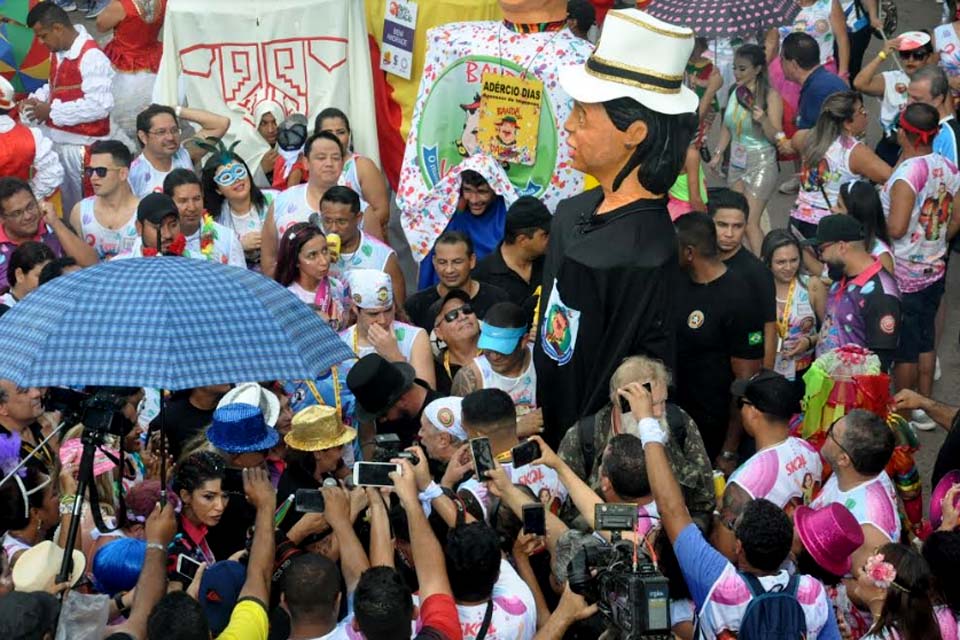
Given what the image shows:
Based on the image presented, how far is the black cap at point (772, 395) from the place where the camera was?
5.52 meters

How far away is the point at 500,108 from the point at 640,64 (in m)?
3.33

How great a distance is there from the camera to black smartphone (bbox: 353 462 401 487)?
4.53m

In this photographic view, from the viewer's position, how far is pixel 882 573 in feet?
14.1

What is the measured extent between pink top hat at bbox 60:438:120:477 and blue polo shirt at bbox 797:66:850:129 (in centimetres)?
571

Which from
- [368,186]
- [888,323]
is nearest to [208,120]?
[368,186]

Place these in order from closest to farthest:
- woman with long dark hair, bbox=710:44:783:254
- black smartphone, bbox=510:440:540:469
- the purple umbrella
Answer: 1. black smartphone, bbox=510:440:540:469
2. the purple umbrella
3. woman with long dark hair, bbox=710:44:783:254

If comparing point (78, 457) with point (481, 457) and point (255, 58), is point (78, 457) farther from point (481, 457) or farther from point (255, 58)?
point (255, 58)

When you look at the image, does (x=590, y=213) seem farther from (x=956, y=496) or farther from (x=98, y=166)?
(x=98, y=166)

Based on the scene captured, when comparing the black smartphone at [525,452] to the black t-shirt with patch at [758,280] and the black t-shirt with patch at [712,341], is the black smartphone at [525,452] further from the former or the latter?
the black t-shirt with patch at [758,280]

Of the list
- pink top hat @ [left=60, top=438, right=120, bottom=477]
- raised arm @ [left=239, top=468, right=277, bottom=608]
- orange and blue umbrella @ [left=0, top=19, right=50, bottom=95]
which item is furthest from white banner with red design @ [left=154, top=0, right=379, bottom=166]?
raised arm @ [left=239, top=468, right=277, bottom=608]

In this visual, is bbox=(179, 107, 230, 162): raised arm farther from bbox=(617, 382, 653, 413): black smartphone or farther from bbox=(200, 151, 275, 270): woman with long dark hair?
bbox=(617, 382, 653, 413): black smartphone

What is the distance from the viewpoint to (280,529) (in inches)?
200

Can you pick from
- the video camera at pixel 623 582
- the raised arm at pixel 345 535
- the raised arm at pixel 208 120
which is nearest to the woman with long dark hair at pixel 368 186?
the raised arm at pixel 208 120

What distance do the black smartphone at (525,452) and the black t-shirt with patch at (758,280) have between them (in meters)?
1.98
